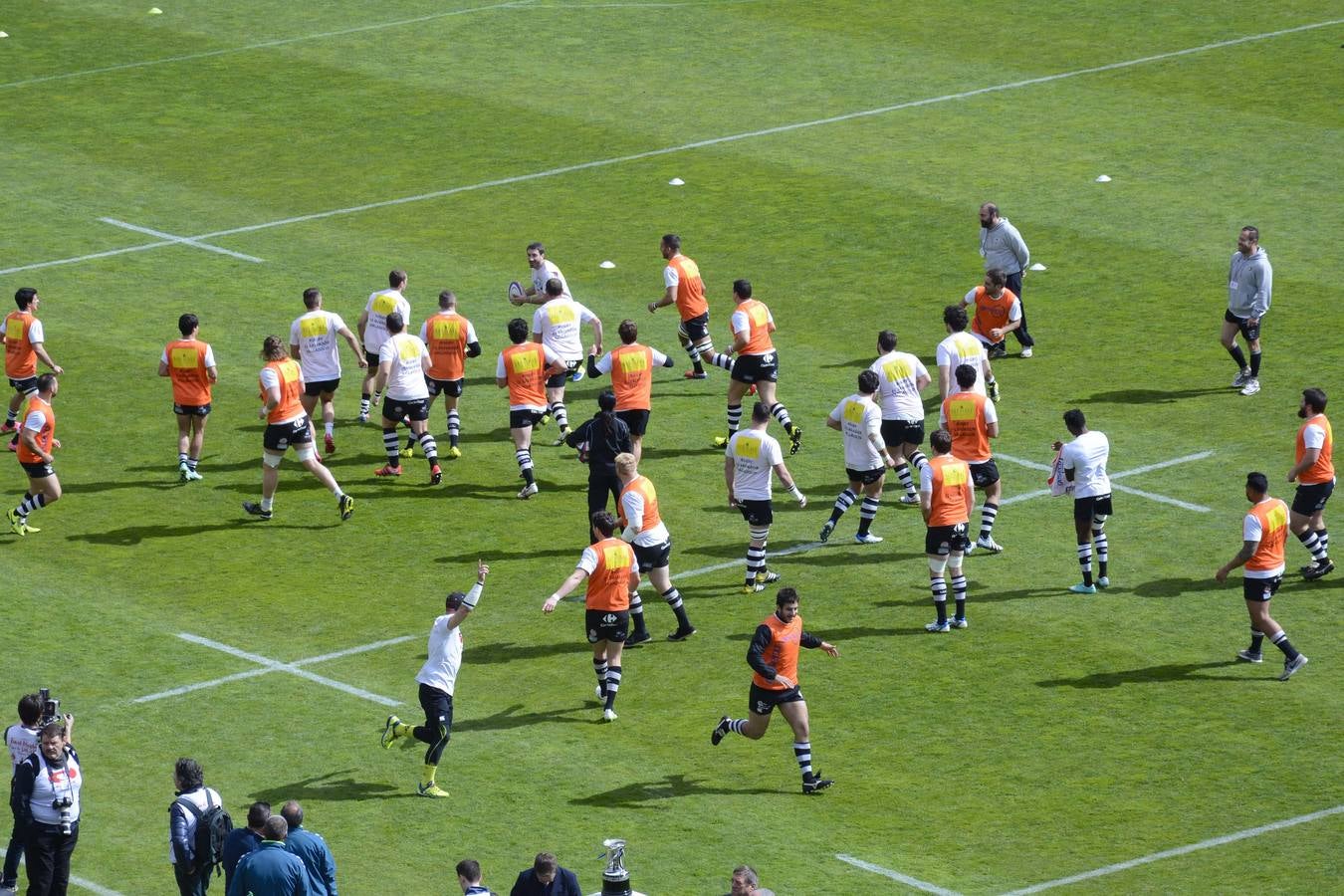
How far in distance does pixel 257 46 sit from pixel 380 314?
2168cm

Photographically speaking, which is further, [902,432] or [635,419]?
[635,419]

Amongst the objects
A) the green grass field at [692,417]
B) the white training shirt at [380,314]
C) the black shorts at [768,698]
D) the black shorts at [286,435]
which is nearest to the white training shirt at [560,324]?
the green grass field at [692,417]

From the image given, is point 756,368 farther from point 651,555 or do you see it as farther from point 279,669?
point 279,669

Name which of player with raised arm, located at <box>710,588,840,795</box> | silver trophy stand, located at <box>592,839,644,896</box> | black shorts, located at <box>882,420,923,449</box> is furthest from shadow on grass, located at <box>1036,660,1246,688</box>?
silver trophy stand, located at <box>592,839,644,896</box>

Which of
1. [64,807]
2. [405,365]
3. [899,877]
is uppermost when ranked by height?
[405,365]

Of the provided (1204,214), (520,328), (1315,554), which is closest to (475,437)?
(520,328)

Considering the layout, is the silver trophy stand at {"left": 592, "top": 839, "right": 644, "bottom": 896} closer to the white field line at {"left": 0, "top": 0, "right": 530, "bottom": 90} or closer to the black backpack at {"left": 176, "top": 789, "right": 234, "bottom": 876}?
the black backpack at {"left": 176, "top": 789, "right": 234, "bottom": 876}

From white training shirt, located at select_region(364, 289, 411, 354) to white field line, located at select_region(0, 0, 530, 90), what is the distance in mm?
20407

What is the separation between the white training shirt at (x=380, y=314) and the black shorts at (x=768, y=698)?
34.4 feet

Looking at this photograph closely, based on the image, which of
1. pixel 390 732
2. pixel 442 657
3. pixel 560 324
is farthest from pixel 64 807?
pixel 560 324

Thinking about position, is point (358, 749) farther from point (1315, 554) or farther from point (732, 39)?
point (732, 39)

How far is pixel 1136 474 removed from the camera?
27.6m

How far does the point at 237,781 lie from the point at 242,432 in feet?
33.9

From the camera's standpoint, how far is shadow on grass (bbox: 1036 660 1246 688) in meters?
21.9
